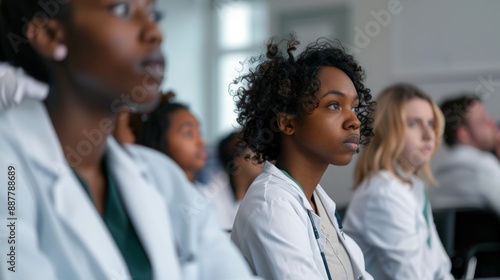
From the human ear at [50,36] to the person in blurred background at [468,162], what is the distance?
A: 2.85 metres

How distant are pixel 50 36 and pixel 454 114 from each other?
2940mm

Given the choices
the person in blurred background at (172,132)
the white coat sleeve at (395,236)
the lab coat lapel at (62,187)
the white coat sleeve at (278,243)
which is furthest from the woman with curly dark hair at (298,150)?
the person in blurred background at (172,132)

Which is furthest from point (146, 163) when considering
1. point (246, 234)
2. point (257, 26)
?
point (257, 26)

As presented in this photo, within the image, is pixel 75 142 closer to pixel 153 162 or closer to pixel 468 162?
pixel 153 162

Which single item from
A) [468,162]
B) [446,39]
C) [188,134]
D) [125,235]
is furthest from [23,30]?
[446,39]

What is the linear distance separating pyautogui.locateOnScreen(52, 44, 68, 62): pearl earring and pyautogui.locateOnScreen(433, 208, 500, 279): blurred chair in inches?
95.8

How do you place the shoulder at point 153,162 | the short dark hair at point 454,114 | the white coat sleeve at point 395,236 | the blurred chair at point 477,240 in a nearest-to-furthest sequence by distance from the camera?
1. the shoulder at point 153,162
2. the white coat sleeve at point 395,236
3. the blurred chair at point 477,240
4. the short dark hair at point 454,114

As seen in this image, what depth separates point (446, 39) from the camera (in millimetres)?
4574

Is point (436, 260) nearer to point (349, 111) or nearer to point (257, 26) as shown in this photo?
point (349, 111)

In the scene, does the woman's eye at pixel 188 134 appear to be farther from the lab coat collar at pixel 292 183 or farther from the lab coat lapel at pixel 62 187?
the lab coat lapel at pixel 62 187

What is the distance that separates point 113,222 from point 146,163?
0.08m

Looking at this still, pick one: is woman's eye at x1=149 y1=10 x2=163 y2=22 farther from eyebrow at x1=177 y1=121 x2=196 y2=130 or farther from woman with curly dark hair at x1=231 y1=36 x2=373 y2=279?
eyebrow at x1=177 y1=121 x2=196 y2=130

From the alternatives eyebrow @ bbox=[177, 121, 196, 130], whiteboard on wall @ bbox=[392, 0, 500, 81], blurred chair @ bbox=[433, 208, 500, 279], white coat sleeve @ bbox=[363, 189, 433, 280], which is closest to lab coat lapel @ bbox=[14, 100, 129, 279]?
white coat sleeve @ bbox=[363, 189, 433, 280]

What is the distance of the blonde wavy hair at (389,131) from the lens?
202 centimetres
